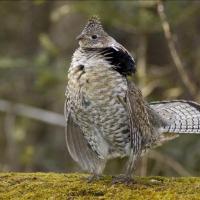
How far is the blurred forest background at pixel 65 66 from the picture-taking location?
21.7 ft

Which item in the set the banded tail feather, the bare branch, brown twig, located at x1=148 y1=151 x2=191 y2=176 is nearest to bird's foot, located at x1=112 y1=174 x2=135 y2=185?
the banded tail feather

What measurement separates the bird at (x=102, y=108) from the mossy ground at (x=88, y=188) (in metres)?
0.15

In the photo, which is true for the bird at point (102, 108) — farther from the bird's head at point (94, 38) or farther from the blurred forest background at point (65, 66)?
the blurred forest background at point (65, 66)

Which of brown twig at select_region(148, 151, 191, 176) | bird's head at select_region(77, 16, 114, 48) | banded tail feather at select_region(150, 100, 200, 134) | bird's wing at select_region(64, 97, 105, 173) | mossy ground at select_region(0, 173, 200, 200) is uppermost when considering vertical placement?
bird's head at select_region(77, 16, 114, 48)

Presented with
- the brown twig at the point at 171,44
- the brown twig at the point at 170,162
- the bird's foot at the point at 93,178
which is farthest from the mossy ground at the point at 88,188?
the brown twig at the point at 170,162

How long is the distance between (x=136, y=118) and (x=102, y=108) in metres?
0.25

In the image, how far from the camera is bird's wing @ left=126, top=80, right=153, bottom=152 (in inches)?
168

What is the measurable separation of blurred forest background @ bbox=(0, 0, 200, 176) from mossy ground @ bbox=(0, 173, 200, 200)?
238 centimetres

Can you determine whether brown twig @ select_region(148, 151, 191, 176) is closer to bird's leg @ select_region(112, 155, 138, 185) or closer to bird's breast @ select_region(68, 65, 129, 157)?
bird's leg @ select_region(112, 155, 138, 185)

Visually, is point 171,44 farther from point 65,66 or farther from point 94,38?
point 94,38

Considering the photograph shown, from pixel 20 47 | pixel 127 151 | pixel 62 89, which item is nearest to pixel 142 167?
pixel 62 89

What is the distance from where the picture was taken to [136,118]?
4320 mm

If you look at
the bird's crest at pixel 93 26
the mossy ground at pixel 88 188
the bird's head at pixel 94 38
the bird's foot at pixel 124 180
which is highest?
the bird's crest at pixel 93 26

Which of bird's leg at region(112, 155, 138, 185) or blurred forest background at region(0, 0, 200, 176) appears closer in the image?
bird's leg at region(112, 155, 138, 185)
